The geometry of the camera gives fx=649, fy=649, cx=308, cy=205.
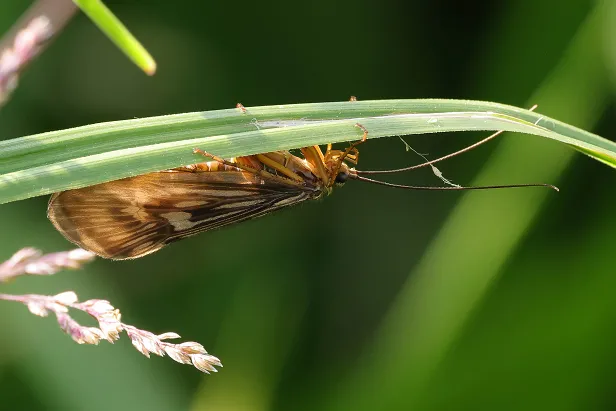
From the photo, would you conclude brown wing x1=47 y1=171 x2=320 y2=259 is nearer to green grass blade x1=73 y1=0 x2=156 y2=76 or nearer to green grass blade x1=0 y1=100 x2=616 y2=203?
green grass blade x1=0 y1=100 x2=616 y2=203

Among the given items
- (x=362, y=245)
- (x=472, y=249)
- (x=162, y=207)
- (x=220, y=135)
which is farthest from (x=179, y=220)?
(x=362, y=245)

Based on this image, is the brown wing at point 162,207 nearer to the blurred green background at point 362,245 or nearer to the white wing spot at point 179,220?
the white wing spot at point 179,220

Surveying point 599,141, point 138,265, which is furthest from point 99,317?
point 138,265

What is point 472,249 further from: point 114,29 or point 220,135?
point 114,29

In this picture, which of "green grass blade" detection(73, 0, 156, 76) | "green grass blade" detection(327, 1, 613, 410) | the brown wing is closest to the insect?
the brown wing

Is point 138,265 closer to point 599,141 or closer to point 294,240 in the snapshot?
point 294,240

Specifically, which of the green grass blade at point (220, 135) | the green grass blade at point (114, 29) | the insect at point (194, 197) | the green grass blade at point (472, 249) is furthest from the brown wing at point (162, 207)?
the green grass blade at point (472, 249)
